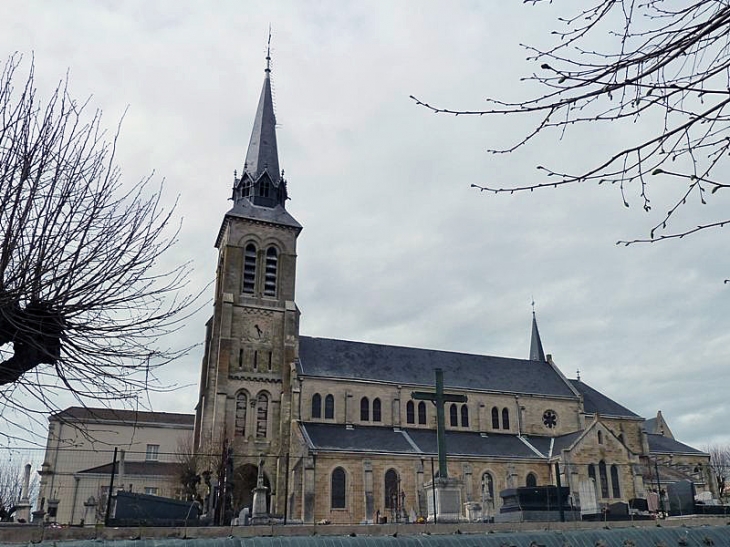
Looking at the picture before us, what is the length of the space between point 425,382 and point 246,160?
61.7 feet

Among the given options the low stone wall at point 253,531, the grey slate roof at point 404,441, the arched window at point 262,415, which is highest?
the arched window at point 262,415

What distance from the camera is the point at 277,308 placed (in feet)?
119

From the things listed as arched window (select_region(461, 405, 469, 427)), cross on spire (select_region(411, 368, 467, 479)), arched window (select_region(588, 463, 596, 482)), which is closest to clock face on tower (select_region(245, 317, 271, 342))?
arched window (select_region(461, 405, 469, 427))

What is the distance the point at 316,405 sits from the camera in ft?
112

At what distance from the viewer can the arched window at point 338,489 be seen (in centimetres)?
2941

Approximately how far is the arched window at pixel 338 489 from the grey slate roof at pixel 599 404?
19.1 meters

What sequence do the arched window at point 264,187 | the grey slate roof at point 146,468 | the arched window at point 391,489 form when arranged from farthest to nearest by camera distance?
the arched window at point 264,187
the grey slate roof at point 146,468
the arched window at point 391,489

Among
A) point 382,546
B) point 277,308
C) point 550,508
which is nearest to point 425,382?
point 277,308

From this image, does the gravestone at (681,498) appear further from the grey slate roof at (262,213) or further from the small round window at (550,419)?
the grey slate roof at (262,213)

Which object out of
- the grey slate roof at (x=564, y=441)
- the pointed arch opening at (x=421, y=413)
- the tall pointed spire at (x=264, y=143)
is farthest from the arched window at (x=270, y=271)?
the grey slate roof at (x=564, y=441)

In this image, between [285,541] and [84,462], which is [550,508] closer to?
[285,541]

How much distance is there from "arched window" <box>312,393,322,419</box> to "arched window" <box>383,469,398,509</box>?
5.44 meters

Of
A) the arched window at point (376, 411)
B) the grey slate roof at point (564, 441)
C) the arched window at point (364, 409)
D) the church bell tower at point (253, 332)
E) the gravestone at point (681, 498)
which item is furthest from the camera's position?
the arched window at point (376, 411)

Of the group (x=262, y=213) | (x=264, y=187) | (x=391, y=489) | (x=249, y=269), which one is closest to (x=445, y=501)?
(x=391, y=489)
